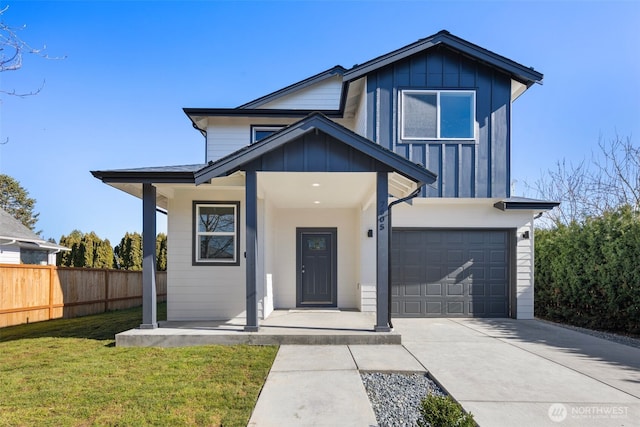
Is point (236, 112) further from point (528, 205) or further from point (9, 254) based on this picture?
point (9, 254)

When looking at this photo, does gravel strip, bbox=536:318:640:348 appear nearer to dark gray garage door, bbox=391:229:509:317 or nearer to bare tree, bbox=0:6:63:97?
dark gray garage door, bbox=391:229:509:317

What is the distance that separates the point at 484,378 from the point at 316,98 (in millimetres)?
9139

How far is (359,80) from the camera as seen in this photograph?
892 cm

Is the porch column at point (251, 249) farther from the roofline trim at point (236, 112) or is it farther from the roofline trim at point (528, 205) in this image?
the roofline trim at point (528, 205)

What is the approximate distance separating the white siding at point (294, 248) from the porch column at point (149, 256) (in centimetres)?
355

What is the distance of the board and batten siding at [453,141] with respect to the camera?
8.55 meters

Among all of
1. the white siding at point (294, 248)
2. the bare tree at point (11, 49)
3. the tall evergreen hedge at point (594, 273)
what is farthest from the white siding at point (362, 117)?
the bare tree at point (11, 49)

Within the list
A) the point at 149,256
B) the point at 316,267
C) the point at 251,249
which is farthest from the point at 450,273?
the point at 149,256

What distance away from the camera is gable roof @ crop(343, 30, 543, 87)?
8.44 metres

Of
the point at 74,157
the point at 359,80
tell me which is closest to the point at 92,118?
the point at 74,157

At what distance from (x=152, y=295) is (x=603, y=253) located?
9330 millimetres

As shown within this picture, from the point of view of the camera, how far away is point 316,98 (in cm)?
1135

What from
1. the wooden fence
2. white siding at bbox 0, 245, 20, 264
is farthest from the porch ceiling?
white siding at bbox 0, 245, 20, 264

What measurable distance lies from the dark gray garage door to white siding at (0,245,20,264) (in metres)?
14.7
